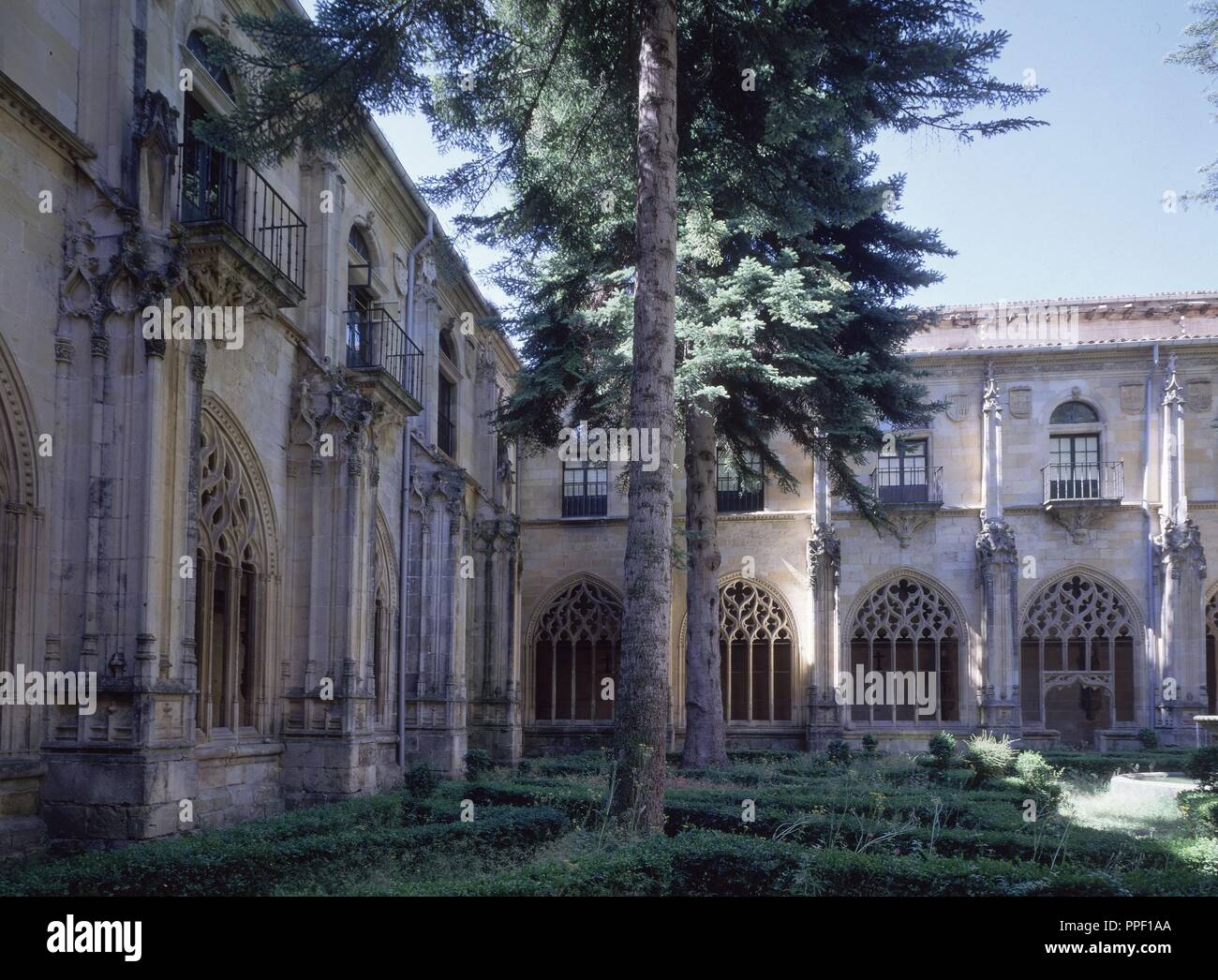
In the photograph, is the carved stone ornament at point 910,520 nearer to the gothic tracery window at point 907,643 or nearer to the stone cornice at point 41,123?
the gothic tracery window at point 907,643

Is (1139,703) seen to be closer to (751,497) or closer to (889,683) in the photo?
(889,683)

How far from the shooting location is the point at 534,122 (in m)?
14.1

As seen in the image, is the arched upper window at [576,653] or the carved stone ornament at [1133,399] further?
the arched upper window at [576,653]

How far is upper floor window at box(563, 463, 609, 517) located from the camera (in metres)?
28.5

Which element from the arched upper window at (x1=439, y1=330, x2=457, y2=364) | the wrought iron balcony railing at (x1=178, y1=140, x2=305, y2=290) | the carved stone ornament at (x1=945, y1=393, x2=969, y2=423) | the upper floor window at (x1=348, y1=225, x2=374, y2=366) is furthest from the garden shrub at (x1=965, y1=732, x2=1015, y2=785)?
the carved stone ornament at (x1=945, y1=393, x2=969, y2=423)

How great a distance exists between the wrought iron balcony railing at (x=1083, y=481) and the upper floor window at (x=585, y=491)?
10994 mm

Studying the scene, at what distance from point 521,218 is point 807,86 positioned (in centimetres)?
379

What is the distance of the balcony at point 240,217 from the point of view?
10938 millimetres

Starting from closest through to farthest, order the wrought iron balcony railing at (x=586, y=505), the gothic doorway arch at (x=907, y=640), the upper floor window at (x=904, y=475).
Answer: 1. the gothic doorway arch at (x=907, y=640)
2. the upper floor window at (x=904, y=475)
3. the wrought iron balcony railing at (x=586, y=505)

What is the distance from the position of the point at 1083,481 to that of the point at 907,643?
5.93 m

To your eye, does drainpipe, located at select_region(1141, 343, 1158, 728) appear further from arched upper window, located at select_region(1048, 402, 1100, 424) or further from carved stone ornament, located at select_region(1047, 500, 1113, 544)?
arched upper window, located at select_region(1048, 402, 1100, 424)

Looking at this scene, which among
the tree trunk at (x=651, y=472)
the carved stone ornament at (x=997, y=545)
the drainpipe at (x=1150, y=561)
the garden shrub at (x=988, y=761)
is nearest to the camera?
the tree trunk at (x=651, y=472)

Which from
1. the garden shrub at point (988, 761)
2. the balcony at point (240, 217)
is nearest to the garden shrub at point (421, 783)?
the balcony at point (240, 217)

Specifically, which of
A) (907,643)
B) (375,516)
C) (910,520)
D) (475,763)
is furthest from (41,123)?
(907,643)
